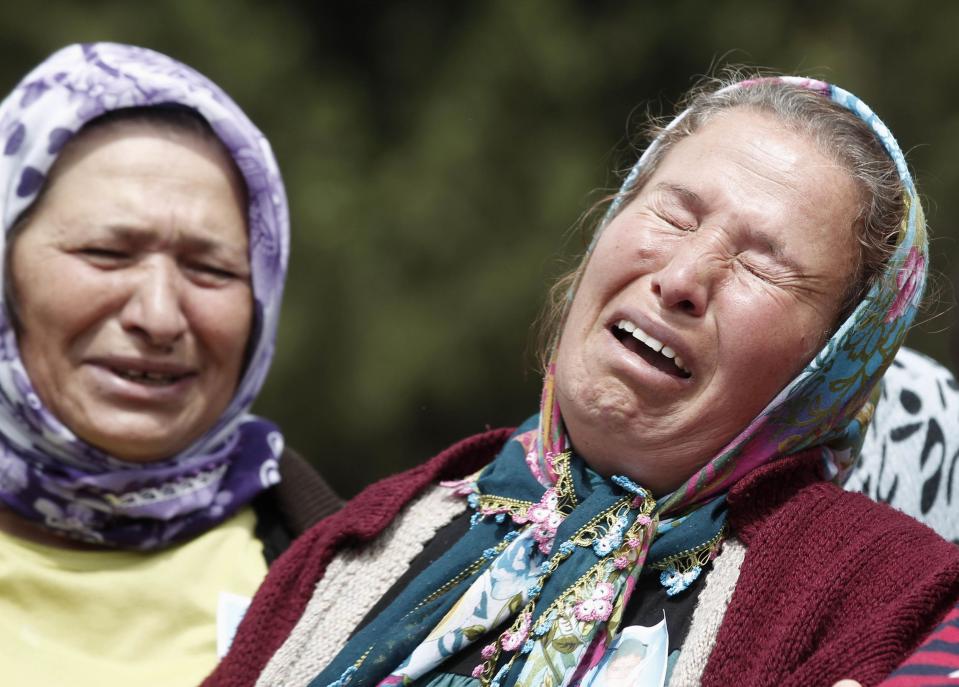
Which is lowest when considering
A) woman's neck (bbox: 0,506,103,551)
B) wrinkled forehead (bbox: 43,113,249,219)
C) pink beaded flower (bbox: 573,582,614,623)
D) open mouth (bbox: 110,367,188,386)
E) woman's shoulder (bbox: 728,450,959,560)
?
woman's neck (bbox: 0,506,103,551)

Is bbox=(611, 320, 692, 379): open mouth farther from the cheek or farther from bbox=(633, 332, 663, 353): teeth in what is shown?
the cheek

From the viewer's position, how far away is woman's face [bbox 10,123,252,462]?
9.25 feet

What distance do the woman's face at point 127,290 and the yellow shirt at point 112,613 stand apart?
0.28 metres

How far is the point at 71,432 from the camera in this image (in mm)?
2873

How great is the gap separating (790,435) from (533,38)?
4458 millimetres

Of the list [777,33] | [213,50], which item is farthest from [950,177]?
[213,50]

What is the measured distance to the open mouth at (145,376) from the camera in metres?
2.87

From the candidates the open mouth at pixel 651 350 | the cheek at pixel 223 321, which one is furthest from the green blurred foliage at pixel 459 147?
the open mouth at pixel 651 350

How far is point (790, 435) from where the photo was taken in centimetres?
203

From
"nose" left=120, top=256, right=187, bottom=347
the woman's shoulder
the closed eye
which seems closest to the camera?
the woman's shoulder

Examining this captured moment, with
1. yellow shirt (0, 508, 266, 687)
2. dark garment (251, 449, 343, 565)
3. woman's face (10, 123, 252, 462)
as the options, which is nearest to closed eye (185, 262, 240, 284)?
woman's face (10, 123, 252, 462)

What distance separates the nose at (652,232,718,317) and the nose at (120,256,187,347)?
1280 mm

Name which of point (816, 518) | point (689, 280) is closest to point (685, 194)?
point (689, 280)

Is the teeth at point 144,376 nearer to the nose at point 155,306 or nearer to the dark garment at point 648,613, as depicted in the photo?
the nose at point 155,306
